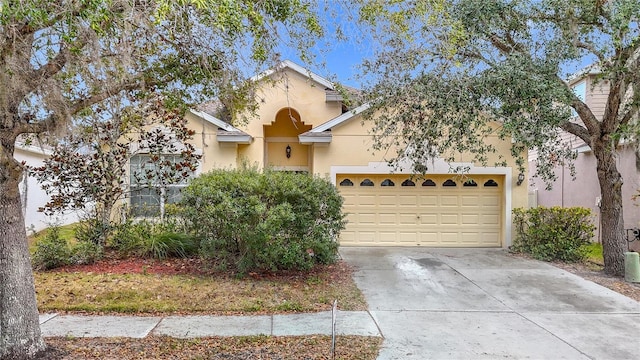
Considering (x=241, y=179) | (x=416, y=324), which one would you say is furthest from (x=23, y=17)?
(x=416, y=324)

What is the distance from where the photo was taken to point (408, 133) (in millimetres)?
9617

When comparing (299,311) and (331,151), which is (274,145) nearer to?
(331,151)

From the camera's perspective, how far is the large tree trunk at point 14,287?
455cm

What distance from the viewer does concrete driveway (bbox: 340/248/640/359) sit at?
17.6ft

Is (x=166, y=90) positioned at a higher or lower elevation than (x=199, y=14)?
lower

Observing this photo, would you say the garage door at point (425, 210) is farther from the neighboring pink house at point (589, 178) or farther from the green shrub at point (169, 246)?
the green shrub at point (169, 246)

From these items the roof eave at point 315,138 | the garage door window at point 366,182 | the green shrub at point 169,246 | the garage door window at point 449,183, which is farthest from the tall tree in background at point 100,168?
the garage door window at point 449,183

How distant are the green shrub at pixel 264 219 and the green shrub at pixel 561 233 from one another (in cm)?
599

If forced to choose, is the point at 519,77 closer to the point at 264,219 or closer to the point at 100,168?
the point at 264,219

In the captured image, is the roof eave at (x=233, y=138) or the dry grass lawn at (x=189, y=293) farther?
the roof eave at (x=233, y=138)

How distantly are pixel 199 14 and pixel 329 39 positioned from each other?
273 centimetres

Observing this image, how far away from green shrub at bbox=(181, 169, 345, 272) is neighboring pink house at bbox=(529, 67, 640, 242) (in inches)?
303

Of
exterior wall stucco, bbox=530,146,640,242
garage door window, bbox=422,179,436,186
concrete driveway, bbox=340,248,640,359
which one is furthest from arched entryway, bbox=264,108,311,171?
exterior wall stucco, bbox=530,146,640,242

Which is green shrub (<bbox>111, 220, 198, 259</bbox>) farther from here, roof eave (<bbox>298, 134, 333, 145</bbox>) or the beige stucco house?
roof eave (<bbox>298, 134, 333, 145</bbox>)
